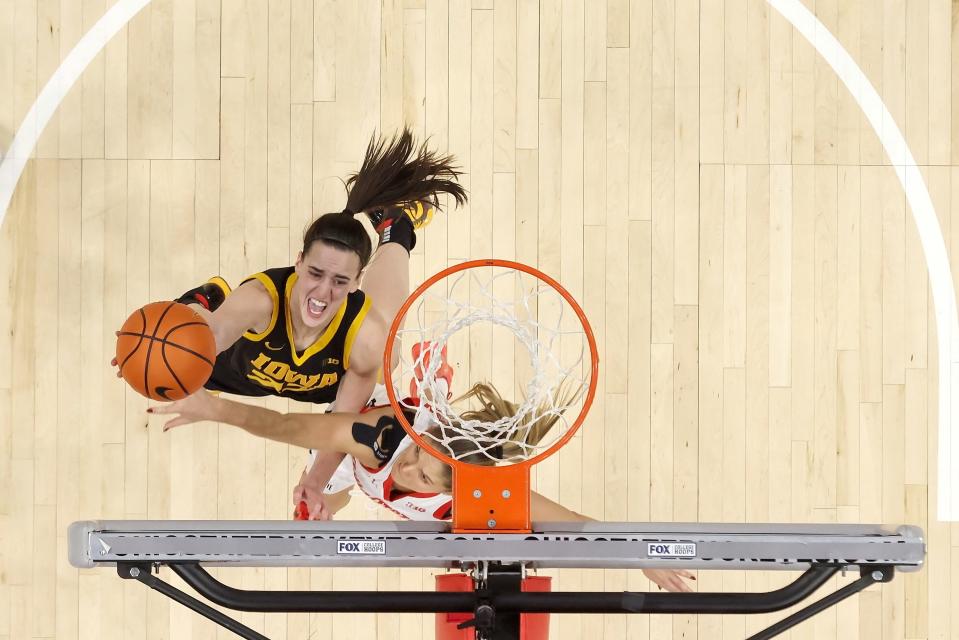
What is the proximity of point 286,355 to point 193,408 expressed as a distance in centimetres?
42

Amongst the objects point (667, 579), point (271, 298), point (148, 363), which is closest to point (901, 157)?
point (667, 579)

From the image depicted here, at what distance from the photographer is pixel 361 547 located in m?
2.07

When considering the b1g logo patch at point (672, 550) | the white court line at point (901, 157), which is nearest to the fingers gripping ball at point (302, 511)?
the b1g logo patch at point (672, 550)

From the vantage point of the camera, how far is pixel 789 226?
3365mm

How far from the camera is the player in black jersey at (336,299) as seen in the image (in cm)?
313

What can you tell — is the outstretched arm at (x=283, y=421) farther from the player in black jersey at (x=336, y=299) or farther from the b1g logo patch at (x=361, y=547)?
the b1g logo patch at (x=361, y=547)

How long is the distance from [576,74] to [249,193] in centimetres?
138

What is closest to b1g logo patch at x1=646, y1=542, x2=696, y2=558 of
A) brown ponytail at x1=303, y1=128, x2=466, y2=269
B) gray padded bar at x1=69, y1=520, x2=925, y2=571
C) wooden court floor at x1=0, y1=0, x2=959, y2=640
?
gray padded bar at x1=69, y1=520, x2=925, y2=571

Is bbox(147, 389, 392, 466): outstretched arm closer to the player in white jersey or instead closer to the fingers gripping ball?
the player in white jersey

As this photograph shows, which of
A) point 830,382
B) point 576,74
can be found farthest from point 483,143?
point 830,382

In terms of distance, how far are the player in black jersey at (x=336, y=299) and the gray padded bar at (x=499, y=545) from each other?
1100mm

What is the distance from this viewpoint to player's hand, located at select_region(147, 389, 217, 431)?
3184mm

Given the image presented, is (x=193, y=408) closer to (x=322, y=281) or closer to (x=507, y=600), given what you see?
(x=322, y=281)

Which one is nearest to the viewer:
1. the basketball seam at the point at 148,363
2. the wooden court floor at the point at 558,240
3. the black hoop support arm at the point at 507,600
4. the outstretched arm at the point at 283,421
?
the black hoop support arm at the point at 507,600
